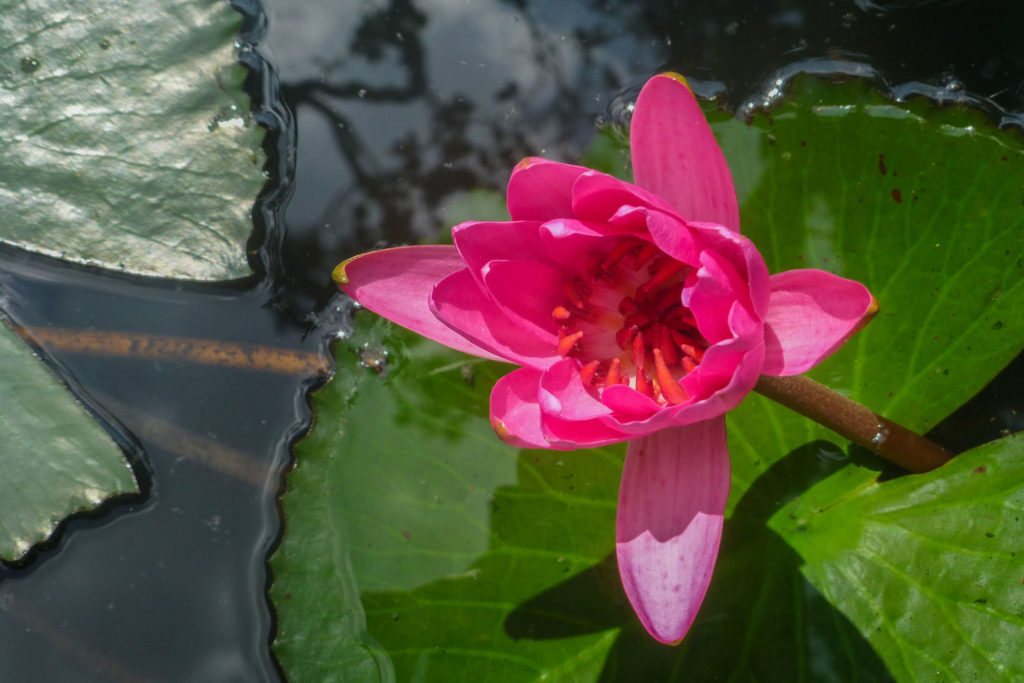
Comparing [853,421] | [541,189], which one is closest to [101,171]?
[541,189]

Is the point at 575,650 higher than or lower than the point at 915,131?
lower

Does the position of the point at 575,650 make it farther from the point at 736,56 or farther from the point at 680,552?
the point at 736,56

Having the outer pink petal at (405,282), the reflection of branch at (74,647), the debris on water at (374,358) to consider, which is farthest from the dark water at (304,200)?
the outer pink petal at (405,282)

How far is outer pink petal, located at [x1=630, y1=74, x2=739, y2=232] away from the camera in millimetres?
1487

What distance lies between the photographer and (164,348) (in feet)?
9.27

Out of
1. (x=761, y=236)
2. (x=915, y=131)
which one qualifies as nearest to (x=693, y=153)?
(x=761, y=236)

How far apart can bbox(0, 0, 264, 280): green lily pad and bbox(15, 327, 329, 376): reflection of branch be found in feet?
1.15

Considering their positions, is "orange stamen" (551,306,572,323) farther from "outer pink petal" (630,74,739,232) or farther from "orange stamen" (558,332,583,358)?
"outer pink petal" (630,74,739,232)

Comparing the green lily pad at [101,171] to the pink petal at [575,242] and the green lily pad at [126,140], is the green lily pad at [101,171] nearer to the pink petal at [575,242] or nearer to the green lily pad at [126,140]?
the green lily pad at [126,140]

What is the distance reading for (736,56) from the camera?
2701 millimetres

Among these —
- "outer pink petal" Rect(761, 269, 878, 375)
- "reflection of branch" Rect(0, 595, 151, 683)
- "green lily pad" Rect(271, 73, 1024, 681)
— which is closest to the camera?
"outer pink petal" Rect(761, 269, 878, 375)

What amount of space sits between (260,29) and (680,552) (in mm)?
2760

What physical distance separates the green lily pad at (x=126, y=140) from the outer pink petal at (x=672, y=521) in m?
1.76

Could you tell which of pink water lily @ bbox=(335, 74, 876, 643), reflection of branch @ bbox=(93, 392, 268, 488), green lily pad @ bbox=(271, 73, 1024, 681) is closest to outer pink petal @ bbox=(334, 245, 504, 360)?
pink water lily @ bbox=(335, 74, 876, 643)
